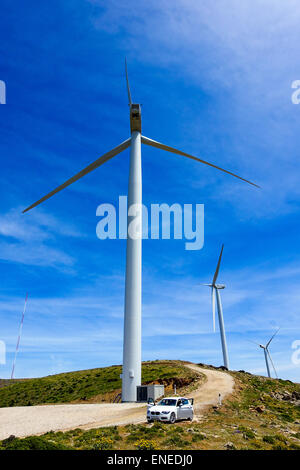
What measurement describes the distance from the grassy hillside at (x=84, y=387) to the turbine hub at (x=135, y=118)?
146 ft

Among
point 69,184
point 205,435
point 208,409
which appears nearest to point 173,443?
point 205,435

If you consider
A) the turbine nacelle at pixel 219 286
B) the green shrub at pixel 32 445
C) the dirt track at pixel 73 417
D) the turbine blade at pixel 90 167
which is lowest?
the green shrub at pixel 32 445

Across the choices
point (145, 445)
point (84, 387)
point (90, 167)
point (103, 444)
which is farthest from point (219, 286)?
point (103, 444)

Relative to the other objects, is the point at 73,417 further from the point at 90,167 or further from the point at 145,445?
the point at 90,167

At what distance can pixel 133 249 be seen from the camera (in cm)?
4762

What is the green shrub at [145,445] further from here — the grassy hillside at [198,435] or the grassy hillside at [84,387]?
the grassy hillside at [84,387]

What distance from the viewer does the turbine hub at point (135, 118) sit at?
183 ft

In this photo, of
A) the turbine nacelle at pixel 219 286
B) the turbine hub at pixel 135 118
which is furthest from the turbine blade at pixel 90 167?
the turbine nacelle at pixel 219 286

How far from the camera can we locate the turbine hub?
55906mm

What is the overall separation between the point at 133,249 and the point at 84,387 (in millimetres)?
38452

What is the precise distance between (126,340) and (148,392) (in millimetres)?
7221

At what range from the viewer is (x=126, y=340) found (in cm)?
4422

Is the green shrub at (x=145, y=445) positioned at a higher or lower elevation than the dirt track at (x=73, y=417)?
lower
